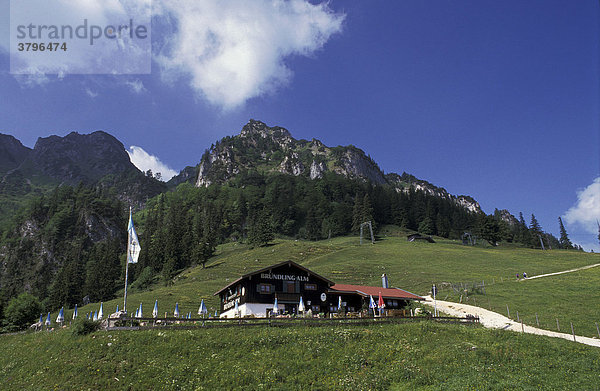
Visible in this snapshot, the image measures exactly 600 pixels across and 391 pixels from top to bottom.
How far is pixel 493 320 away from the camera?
40.7 meters

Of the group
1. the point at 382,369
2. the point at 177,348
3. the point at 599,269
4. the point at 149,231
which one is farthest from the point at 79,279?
the point at 599,269

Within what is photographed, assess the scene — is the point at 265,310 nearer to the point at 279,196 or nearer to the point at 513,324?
the point at 513,324

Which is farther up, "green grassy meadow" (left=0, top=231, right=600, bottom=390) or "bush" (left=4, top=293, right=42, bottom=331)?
"bush" (left=4, top=293, right=42, bottom=331)

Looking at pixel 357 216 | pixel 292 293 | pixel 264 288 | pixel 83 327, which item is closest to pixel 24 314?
pixel 264 288

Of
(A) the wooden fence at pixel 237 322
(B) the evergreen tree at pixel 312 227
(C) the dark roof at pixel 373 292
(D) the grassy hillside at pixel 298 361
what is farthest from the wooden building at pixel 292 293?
(B) the evergreen tree at pixel 312 227

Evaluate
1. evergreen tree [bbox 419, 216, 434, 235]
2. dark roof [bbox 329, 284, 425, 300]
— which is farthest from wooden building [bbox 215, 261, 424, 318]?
evergreen tree [bbox 419, 216, 434, 235]

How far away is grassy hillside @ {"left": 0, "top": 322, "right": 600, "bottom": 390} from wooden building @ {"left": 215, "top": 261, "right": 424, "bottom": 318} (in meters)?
16.0

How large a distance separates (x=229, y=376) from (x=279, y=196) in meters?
162

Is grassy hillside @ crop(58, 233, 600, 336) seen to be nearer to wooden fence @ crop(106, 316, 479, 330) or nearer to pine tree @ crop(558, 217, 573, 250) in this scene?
wooden fence @ crop(106, 316, 479, 330)

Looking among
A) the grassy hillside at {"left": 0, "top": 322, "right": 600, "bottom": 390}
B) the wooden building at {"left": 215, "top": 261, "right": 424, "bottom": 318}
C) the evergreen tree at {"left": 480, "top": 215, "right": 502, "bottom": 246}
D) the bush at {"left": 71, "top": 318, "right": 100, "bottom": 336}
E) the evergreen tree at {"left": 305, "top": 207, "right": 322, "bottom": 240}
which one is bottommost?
the grassy hillside at {"left": 0, "top": 322, "right": 600, "bottom": 390}

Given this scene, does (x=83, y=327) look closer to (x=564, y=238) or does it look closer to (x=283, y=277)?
(x=283, y=277)

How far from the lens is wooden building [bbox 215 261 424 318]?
4478cm

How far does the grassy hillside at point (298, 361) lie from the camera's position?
21.9m

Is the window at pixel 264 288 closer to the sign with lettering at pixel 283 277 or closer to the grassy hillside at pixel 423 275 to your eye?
the sign with lettering at pixel 283 277
